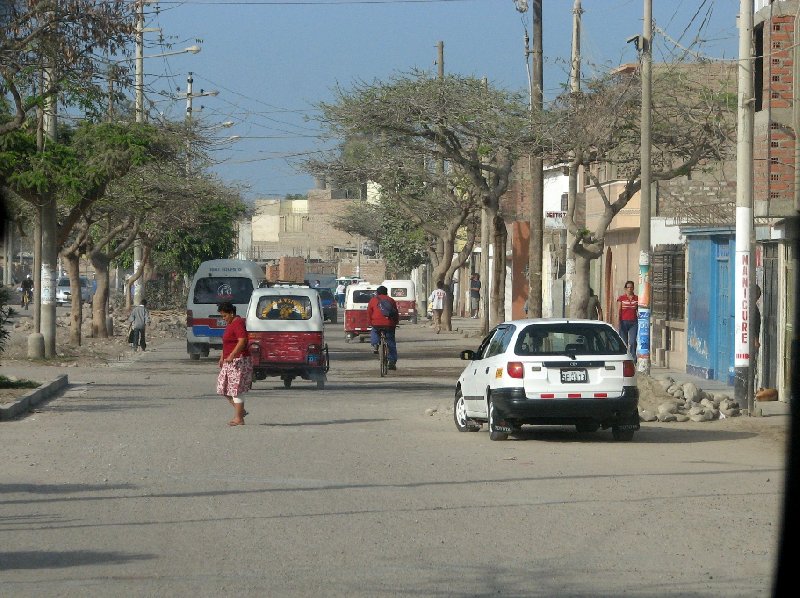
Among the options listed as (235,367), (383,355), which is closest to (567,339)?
(235,367)

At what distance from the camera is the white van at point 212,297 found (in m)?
33.4

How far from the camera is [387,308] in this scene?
29.3 metres

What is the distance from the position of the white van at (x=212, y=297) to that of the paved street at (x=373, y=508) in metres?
13.9

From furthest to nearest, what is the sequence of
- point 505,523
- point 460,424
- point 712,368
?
point 712,368, point 460,424, point 505,523

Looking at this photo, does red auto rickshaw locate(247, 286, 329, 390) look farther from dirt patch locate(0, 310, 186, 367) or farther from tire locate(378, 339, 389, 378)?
dirt patch locate(0, 310, 186, 367)

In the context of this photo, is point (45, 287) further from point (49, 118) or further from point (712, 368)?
point (712, 368)

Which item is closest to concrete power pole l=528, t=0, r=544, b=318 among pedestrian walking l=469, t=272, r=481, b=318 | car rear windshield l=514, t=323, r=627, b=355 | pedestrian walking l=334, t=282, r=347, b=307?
car rear windshield l=514, t=323, r=627, b=355

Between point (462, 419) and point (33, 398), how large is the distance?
7.15 metres

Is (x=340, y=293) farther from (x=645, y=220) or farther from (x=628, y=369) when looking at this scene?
(x=628, y=369)

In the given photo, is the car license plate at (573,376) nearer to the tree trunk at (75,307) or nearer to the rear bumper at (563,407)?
the rear bumper at (563,407)

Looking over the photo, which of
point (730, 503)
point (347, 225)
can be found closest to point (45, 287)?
point (730, 503)

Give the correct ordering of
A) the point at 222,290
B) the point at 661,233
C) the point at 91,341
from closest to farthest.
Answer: the point at 222,290 → the point at 661,233 → the point at 91,341

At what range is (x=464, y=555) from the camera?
8781mm

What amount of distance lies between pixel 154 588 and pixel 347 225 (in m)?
83.2
